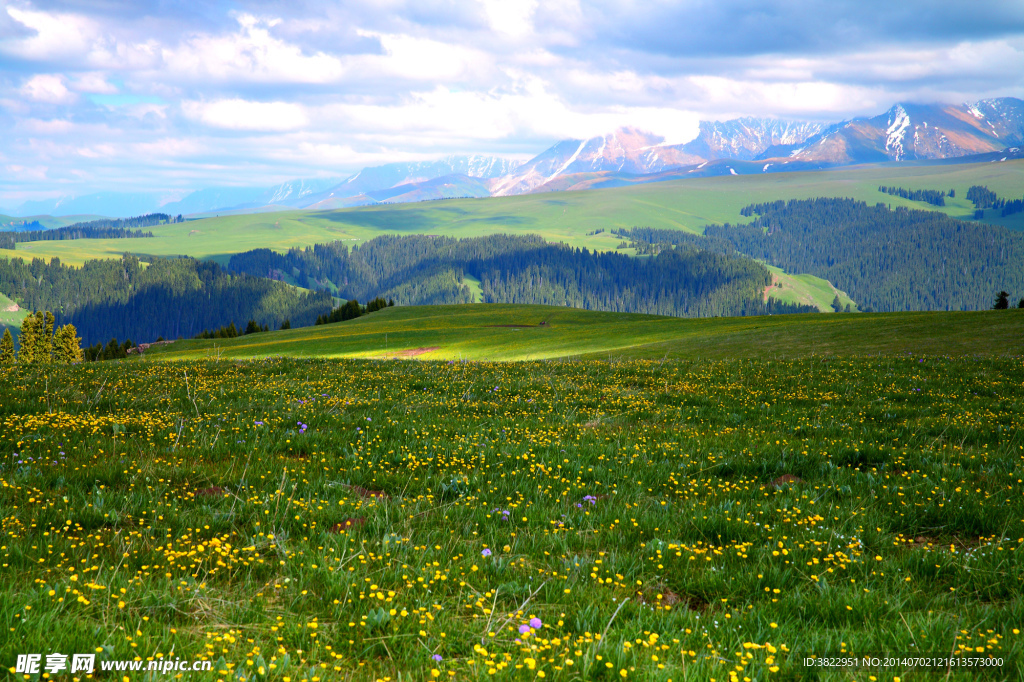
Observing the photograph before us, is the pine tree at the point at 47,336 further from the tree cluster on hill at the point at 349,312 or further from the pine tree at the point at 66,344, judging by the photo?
the tree cluster on hill at the point at 349,312

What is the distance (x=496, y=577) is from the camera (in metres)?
5.45

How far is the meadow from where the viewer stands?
13.9 ft

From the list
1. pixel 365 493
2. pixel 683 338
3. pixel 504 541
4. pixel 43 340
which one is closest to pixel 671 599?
pixel 504 541

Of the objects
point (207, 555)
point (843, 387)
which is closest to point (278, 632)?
point (207, 555)

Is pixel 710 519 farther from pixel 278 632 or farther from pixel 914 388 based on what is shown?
pixel 914 388

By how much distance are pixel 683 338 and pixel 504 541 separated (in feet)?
156

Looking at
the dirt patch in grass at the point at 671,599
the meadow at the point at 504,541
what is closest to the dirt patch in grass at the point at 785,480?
the meadow at the point at 504,541

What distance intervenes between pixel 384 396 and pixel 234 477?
7.28 meters

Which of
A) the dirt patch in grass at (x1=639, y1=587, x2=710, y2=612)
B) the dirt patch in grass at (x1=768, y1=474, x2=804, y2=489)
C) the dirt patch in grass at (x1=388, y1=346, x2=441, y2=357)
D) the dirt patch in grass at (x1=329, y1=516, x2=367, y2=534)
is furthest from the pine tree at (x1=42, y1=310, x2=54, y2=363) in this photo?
the dirt patch in grass at (x1=639, y1=587, x2=710, y2=612)

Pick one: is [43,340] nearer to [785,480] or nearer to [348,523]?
[348,523]

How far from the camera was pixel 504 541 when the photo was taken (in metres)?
6.31

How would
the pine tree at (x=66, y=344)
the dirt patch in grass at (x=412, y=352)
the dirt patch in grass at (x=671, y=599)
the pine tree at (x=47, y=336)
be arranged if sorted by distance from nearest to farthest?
the dirt patch in grass at (x=671, y=599), the dirt patch in grass at (x=412, y=352), the pine tree at (x=47, y=336), the pine tree at (x=66, y=344)

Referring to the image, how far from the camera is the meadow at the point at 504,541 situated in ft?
13.9

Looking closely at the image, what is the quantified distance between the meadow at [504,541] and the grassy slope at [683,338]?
16226mm
